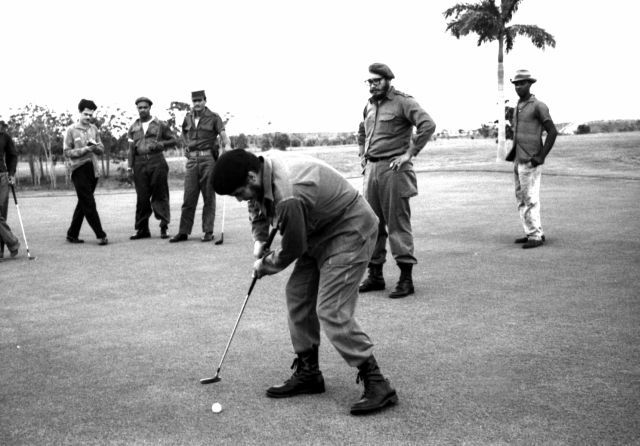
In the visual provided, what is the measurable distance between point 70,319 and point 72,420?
2660 millimetres

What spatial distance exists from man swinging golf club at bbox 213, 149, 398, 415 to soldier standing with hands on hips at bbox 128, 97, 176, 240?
7.96 meters

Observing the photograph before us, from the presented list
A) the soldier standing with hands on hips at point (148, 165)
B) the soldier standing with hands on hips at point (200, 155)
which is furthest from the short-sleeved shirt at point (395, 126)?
the soldier standing with hands on hips at point (148, 165)

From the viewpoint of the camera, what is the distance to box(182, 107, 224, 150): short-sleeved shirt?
38.4 feet

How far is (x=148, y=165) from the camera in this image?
12.4 meters

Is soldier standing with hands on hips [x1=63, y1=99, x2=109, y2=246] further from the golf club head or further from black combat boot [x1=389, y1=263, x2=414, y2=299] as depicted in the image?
the golf club head

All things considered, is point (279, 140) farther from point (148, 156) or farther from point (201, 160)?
point (201, 160)

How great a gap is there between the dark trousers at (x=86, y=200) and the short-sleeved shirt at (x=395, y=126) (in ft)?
19.2

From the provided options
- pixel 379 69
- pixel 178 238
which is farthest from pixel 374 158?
pixel 178 238

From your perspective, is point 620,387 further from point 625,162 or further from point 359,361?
point 625,162

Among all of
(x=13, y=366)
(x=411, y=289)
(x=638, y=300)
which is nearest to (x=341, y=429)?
(x=13, y=366)

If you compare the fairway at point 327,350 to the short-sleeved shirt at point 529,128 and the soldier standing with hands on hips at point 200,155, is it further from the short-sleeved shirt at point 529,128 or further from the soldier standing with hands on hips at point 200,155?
the short-sleeved shirt at point 529,128

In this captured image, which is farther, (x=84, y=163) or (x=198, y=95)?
(x=84, y=163)

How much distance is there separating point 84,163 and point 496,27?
31275 mm

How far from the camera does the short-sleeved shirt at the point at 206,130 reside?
38.4 ft
